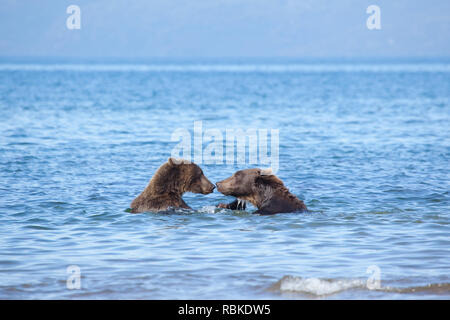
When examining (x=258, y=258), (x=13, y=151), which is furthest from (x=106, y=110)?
(x=258, y=258)

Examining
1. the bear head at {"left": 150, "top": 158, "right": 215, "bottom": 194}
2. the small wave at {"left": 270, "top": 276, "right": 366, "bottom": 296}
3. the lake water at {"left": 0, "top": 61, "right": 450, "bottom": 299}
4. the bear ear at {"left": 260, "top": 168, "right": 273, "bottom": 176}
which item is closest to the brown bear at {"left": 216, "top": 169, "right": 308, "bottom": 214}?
the bear ear at {"left": 260, "top": 168, "right": 273, "bottom": 176}

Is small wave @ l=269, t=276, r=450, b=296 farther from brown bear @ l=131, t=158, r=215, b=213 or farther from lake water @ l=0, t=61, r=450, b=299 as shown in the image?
brown bear @ l=131, t=158, r=215, b=213

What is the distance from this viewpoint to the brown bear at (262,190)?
1382cm

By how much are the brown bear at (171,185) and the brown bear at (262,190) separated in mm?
479

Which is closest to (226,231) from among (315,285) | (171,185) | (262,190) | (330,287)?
(262,190)

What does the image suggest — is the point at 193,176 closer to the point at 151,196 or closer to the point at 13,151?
the point at 151,196

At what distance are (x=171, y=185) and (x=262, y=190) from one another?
190 cm

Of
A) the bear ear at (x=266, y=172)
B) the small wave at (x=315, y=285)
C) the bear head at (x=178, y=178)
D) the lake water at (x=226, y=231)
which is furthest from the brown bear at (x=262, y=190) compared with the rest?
the small wave at (x=315, y=285)

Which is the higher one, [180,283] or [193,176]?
[193,176]

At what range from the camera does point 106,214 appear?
14.4 metres

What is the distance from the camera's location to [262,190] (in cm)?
1398

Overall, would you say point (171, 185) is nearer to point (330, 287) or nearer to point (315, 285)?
point (315, 285)

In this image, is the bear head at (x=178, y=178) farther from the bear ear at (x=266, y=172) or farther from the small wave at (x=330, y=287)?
the small wave at (x=330, y=287)
